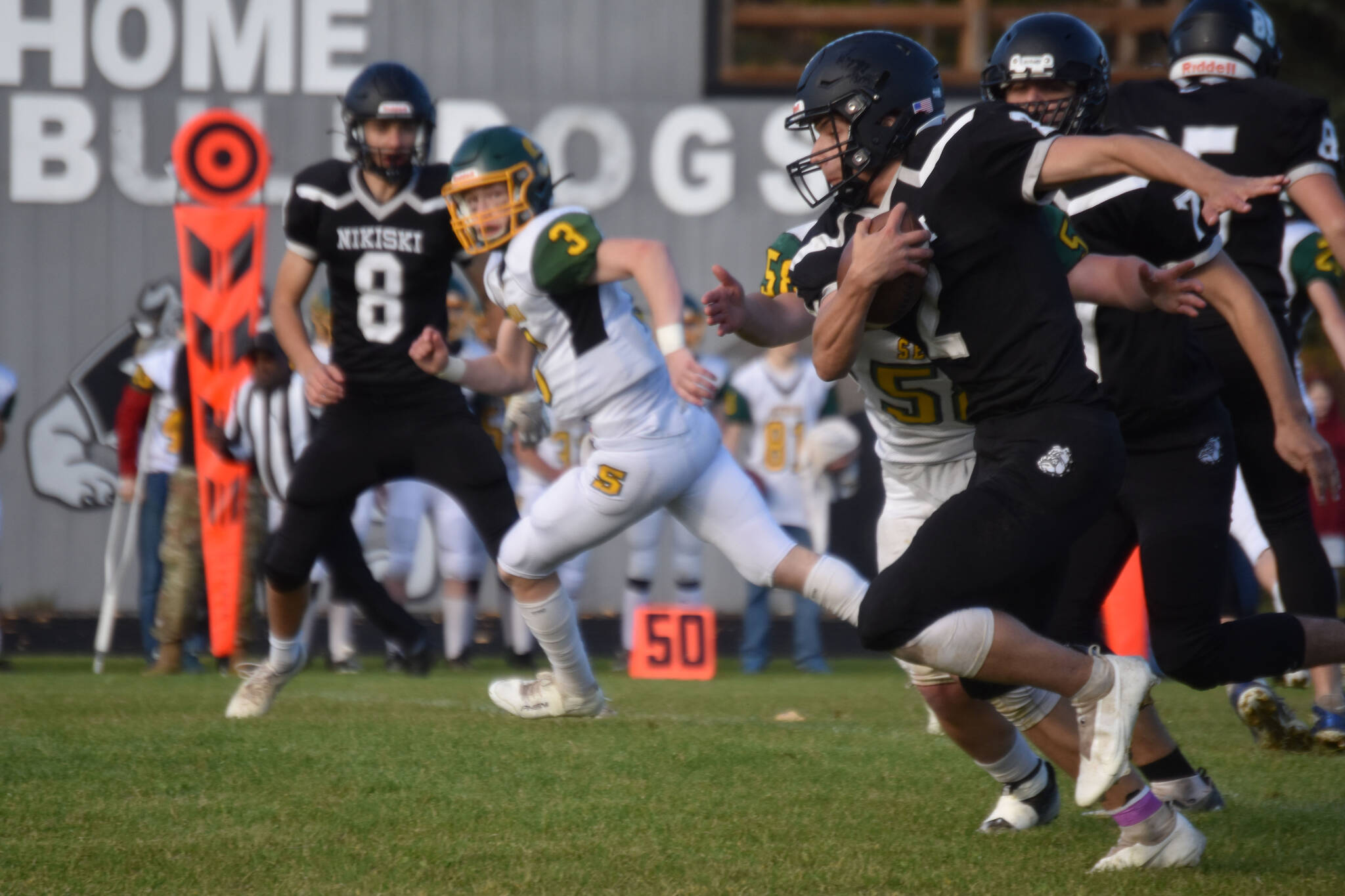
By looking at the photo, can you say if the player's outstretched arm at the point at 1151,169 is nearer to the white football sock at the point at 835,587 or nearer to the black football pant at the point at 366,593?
the white football sock at the point at 835,587

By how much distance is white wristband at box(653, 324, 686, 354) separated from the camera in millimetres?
4438

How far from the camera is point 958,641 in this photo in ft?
10.3

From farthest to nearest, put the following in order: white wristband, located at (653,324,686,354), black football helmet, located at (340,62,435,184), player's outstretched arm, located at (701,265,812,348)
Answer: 1. black football helmet, located at (340,62,435,184)
2. white wristband, located at (653,324,686,354)
3. player's outstretched arm, located at (701,265,812,348)

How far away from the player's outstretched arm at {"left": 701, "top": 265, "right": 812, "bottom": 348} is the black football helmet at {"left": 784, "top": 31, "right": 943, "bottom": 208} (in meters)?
0.25

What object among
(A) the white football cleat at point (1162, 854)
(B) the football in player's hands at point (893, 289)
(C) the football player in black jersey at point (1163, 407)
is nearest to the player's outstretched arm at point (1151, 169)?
(B) the football in player's hands at point (893, 289)

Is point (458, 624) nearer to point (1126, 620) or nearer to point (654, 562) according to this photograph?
point (654, 562)

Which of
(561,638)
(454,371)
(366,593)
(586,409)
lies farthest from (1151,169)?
(366,593)

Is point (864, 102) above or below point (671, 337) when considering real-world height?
above

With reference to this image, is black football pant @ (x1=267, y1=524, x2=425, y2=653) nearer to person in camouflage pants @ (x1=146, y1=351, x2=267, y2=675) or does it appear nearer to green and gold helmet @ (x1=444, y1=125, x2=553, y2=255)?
person in camouflage pants @ (x1=146, y1=351, x2=267, y2=675)

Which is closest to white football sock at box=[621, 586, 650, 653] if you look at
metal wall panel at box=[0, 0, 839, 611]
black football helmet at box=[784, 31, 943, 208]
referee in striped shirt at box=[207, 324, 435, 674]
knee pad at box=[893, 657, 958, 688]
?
referee in striped shirt at box=[207, 324, 435, 674]

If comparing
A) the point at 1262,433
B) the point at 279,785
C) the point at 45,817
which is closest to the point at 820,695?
the point at 1262,433

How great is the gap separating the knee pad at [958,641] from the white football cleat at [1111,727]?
26 centimetres

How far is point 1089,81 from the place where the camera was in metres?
3.90

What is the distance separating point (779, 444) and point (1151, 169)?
6.34 meters
